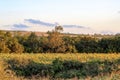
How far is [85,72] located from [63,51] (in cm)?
3049

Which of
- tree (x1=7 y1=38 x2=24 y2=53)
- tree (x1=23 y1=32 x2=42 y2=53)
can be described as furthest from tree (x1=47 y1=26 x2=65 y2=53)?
tree (x1=7 y1=38 x2=24 y2=53)

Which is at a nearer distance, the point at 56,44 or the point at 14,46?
the point at 14,46

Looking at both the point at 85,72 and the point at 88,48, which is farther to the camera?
the point at 88,48

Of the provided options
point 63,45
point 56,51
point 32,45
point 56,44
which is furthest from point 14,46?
point 63,45

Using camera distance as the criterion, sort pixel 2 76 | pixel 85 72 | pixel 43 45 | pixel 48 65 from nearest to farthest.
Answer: pixel 2 76 → pixel 85 72 → pixel 48 65 → pixel 43 45

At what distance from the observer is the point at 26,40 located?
75312 mm

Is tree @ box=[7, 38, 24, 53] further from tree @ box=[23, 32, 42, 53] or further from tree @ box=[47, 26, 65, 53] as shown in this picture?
tree @ box=[47, 26, 65, 53]

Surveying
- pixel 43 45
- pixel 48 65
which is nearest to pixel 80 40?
pixel 43 45

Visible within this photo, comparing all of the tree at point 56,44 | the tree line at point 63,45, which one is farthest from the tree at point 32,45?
the tree at point 56,44

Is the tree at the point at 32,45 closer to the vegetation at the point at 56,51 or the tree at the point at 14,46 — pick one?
the vegetation at the point at 56,51

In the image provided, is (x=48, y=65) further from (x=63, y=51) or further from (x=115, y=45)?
(x=115, y=45)

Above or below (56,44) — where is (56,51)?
below

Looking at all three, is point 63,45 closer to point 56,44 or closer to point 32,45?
point 56,44

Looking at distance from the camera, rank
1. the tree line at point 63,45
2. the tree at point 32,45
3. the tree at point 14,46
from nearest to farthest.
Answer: the tree at point 14,46
the tree at point 32,45
the tree line at point 63,45
